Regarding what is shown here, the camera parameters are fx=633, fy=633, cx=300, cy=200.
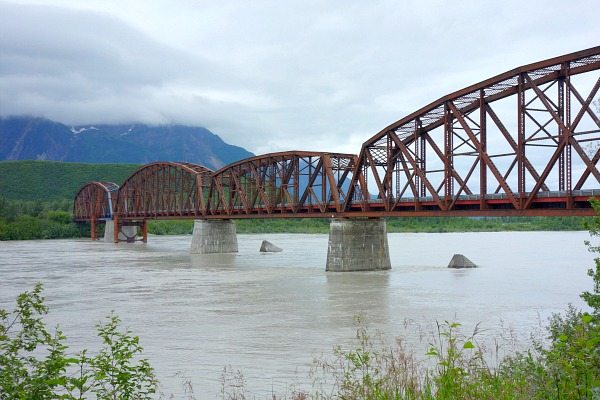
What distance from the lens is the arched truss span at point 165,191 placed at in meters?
92.2

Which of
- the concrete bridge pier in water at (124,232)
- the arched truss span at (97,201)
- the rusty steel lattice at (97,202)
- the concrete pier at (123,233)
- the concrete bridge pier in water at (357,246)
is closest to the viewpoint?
the concrete bridge pier in water at (357,246)

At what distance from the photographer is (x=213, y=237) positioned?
83438 millimetres

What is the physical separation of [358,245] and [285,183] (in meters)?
15.9

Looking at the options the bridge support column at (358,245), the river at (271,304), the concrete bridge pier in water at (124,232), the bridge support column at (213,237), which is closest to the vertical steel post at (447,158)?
the river at (271,304)

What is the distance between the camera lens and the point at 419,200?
149ft

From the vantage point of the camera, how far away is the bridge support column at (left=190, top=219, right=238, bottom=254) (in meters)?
82.6

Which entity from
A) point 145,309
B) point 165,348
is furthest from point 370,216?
point 165,348

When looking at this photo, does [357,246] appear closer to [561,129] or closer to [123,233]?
[561,129]

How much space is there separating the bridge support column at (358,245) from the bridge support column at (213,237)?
3215cm

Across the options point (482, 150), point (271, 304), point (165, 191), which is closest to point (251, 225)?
point (165, 191)

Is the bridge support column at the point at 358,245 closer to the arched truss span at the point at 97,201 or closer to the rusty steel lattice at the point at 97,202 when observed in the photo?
the rusty steel lattice at the point at 97,202

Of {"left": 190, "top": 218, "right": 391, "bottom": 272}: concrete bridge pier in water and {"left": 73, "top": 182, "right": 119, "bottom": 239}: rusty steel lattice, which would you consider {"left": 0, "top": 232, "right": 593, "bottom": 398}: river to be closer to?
{"left": 190, "top": 218, "right": 391, "bottom": 272}: concrete bridge pier in water

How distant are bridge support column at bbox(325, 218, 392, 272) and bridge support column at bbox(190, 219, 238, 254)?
1266 inches

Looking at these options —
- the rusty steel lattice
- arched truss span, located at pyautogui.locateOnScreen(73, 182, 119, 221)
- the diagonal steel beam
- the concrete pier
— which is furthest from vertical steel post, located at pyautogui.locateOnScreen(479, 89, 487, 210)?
arched truss span, located at pyautogui.locateOnScreen(73, 182, 119, 221)
